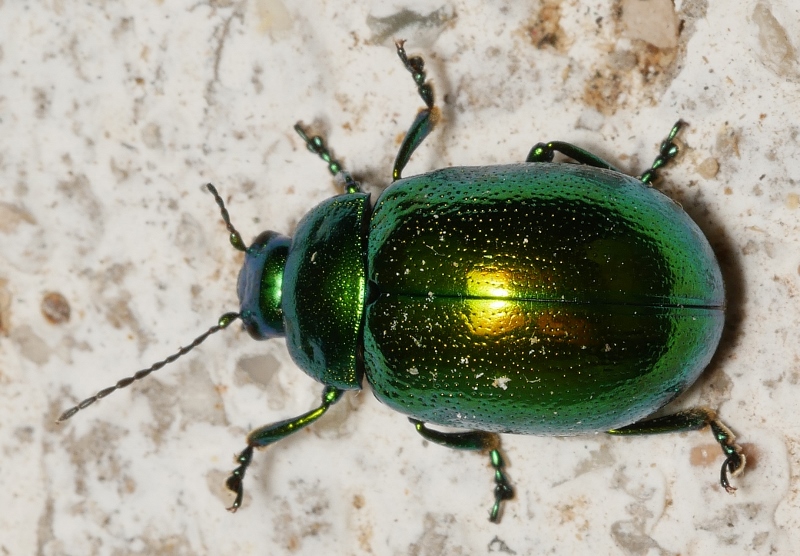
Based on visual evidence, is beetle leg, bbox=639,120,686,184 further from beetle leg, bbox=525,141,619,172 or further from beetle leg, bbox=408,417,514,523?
beetle leg, bbox=408,417,514,523

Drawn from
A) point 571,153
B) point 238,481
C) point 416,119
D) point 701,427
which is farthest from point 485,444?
point 416,119

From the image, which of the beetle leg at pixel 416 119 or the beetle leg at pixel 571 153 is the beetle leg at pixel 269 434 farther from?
the beetle leg at pixel 571 153

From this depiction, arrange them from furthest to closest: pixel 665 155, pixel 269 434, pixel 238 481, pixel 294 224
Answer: pixel 294 224 < pixel 238 481 < pixel 269 434 < pixel 665 155

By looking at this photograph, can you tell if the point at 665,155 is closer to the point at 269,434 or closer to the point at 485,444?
the point at 485,444

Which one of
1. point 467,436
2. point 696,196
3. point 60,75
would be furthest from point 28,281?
point 696,196

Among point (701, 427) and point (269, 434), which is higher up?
point (701, 427)

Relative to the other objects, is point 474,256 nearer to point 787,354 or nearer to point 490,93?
point 490,93

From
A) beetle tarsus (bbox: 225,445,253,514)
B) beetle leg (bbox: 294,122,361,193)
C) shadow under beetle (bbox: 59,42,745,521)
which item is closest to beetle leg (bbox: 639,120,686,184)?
shadow under beetle (bbox: 59,42,745,521)
